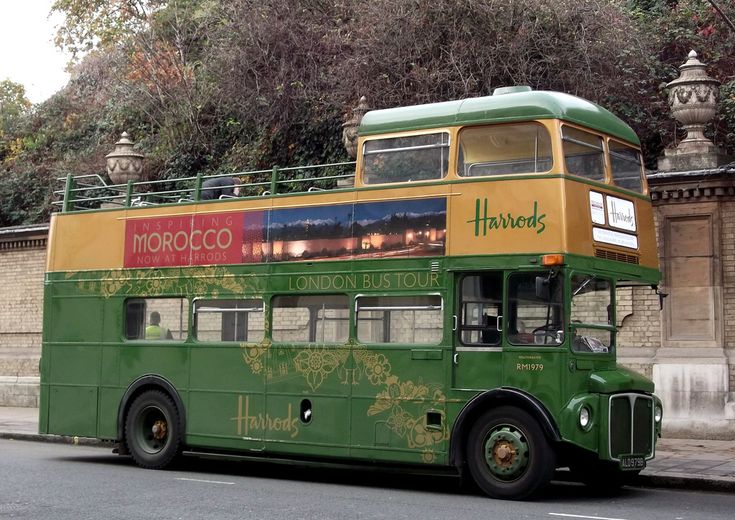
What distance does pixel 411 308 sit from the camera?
12.1 meters

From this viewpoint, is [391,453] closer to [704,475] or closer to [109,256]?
[704,475]

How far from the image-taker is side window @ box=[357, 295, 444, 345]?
39.2ft

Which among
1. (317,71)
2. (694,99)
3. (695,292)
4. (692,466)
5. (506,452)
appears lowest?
(692,466)

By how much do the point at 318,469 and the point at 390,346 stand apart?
10.6 feet

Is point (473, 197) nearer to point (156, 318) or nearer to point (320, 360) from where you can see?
point (320, 360)

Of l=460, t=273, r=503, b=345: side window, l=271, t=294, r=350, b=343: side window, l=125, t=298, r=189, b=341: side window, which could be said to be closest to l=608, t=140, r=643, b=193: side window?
l=460, t=273, r=503, b=345: side window

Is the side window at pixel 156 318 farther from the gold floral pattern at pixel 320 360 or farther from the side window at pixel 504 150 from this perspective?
the side window at pixel 504 150

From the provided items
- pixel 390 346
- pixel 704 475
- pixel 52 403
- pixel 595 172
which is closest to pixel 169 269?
pixel 52 403

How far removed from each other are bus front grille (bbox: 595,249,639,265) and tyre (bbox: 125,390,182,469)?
6.01m

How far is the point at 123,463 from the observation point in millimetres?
15062

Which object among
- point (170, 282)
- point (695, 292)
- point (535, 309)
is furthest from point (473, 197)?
point (695, 292)

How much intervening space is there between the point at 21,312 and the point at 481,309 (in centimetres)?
1646

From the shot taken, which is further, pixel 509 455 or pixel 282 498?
pixel 509 455

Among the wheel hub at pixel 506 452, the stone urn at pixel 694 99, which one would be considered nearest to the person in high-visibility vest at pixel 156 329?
the wheel hub at pixel 506 452
